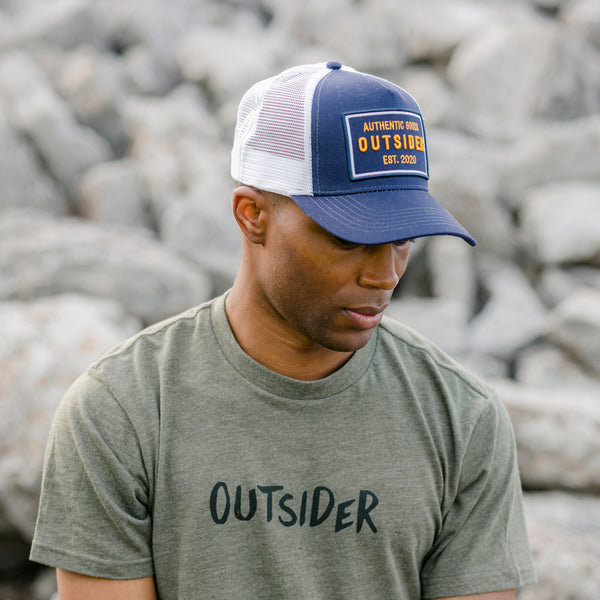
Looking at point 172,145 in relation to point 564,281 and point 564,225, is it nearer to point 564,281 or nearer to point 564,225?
point 564,225

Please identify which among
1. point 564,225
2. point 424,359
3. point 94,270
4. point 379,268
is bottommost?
point 564,225

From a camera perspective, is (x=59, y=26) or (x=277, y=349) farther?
(x=59, y=26)

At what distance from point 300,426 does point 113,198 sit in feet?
24.4

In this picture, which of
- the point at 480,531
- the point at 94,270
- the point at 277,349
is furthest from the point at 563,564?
the point at 94,270

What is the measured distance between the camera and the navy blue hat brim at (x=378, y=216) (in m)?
1.75

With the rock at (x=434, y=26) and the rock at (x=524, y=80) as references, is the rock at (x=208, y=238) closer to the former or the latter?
the rock at (x=524, y=80)

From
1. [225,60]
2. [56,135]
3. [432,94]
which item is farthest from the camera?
[225,60]

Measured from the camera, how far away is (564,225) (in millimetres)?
7797

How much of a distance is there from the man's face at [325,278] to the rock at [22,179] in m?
7.43

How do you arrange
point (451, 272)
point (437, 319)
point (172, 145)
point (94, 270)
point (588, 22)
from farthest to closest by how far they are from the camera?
point (588, 22), point (172, 145), point (451, 272), point (437, 319), point (94, 270)

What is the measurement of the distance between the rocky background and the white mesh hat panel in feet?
7.20

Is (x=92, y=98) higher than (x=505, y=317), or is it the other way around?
(x=92, y=98)

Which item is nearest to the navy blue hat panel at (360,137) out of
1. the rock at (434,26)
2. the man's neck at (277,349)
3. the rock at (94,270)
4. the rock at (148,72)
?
Answer: the man's neck at (277,349)

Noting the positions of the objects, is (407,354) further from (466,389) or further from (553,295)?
(553,295)
